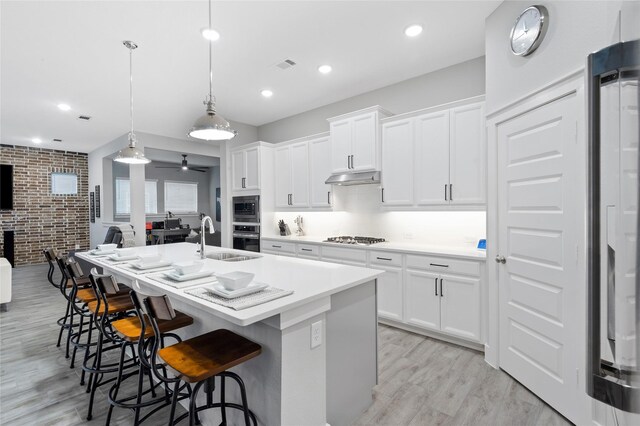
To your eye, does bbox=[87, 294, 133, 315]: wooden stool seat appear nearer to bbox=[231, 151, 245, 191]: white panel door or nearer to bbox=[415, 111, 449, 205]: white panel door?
bbox=[415, 111, 449, 205]: white panel door

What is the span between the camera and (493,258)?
2623 millimetres

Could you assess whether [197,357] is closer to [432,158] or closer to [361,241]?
[361,241]

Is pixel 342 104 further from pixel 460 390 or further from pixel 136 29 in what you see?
pixel 460 390

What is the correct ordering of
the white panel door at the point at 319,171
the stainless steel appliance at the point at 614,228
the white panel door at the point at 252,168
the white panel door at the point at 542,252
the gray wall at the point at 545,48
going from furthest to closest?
the white panel door at the point at 252,168 < the white panel door at the point at 319,171 < the white panel door at the point at 542,252 < the gray wall at the point at 545,48 < the stainless steel appliance at the point at 614,228

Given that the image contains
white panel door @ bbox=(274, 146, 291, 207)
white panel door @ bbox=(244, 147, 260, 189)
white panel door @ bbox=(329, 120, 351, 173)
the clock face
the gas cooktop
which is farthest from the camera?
white panel door @ bbox=(244, 147, 260, 189)

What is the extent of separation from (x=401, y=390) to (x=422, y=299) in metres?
1.12

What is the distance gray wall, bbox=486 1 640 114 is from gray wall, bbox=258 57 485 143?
0.77m

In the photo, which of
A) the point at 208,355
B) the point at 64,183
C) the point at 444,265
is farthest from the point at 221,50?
the point at 64,183

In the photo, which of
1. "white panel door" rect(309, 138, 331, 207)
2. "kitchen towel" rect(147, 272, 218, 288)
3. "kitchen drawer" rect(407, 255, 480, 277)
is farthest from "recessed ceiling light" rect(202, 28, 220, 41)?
"kitchen drawer" rect(407, 255, 480, 277)

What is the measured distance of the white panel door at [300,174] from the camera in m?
4.77

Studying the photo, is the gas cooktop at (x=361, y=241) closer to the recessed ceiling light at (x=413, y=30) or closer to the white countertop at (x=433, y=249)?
the white countertop at (x=433, y=249)

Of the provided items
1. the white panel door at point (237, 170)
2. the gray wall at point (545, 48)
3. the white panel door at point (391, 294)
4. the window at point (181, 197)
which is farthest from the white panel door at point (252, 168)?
the window at point (181, 197)

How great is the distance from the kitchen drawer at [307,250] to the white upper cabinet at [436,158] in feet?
3.72

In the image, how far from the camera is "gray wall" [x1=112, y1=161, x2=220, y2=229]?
10.00m
